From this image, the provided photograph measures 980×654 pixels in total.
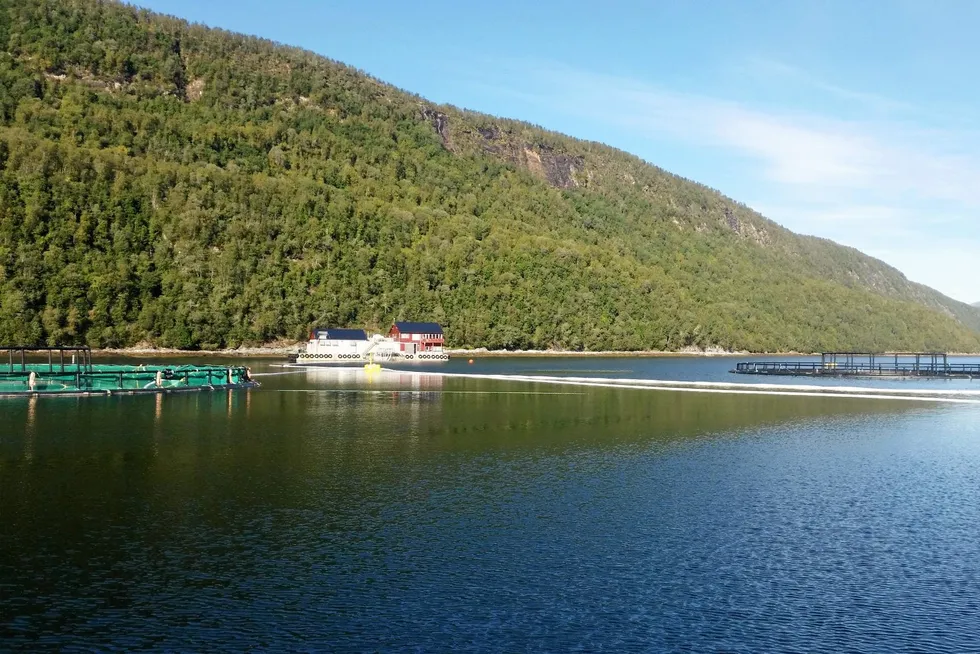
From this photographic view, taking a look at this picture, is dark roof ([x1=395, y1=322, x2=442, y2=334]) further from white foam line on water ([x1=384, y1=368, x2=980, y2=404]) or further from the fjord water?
the fjord water

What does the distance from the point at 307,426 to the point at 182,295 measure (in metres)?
136

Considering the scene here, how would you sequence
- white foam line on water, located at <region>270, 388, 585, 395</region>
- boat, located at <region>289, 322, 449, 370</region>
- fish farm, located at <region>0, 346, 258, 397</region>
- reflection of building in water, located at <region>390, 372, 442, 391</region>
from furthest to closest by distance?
boat, located at <region>289, 322, 449, 370</region> → reflection of building in water, located at <region>390, 372, 442, 391</region> → white foam line on water, located at <region>270, 388, 585, 395</region> → fish farm, located at <region>0, 346, 258, 397</region>

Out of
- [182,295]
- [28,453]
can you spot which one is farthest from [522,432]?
[182,295]

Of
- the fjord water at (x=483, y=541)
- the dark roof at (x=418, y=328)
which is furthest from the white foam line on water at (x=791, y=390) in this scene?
the dark roof at (x=418, y=328)

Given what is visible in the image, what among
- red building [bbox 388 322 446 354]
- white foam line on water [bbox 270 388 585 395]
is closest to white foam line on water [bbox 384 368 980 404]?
white foam line on water [bbox 270 388 585 395]

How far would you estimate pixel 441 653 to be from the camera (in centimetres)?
1431

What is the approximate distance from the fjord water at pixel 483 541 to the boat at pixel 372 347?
10759cm

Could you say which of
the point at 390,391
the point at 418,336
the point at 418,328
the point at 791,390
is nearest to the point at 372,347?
the point at 418,336

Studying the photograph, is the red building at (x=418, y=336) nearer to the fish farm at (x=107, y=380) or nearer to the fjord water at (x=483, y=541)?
the fish farm at (x=107, y=380)

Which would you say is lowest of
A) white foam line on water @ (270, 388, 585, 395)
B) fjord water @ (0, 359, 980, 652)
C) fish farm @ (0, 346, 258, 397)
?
fjord water @ (0, 359, 980, 652)

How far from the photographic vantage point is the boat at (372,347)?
151 metres

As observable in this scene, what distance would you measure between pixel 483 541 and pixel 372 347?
143382 millimetres

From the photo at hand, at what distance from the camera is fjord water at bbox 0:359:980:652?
15500 mm

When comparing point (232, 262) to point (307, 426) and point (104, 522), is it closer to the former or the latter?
point (307, 426)
